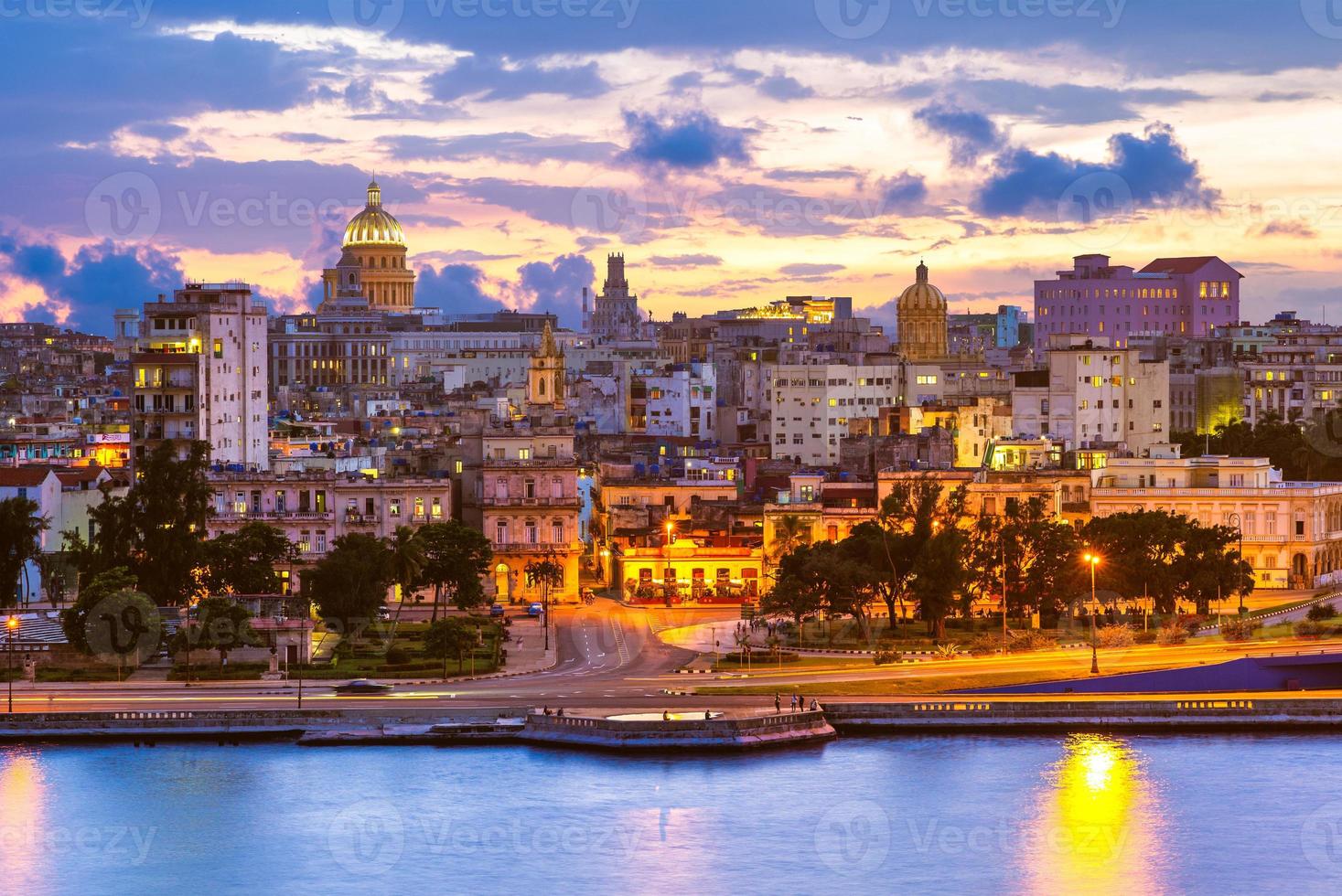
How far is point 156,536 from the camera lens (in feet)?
293

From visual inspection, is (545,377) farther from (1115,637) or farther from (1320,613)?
(1320,613)

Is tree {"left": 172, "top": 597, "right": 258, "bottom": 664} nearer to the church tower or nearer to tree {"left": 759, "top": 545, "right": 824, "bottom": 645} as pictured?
tree {"left": 759, "top": 545, "right": 824, "bottom": 645}

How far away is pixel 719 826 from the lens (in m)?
66.8

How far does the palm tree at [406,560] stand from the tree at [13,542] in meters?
12.4

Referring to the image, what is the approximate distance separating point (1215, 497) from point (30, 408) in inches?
2907

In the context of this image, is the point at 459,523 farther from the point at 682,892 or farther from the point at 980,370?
the point at 980,370

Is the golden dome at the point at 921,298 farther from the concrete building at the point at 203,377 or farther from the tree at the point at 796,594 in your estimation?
the tree at the point at 796,594

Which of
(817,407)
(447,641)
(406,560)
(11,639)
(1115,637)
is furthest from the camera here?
(817,407)

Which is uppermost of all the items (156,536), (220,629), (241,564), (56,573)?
(156,536)

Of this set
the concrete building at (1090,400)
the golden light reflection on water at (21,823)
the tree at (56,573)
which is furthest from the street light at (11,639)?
the concrete building at (1090,400)
